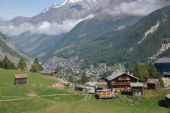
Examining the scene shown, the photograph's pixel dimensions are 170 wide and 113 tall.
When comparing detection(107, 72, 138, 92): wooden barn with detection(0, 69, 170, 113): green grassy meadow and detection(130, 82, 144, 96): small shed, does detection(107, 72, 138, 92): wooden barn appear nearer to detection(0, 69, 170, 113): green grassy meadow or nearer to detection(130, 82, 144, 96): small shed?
detection(130, 82, 144, 96): small shed

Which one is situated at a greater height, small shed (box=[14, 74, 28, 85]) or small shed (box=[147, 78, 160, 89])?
small shed (box=[14, 74, 28, 85])

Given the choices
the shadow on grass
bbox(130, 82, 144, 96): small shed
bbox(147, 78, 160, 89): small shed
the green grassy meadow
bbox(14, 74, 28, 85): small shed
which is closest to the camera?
the green grassy meadow

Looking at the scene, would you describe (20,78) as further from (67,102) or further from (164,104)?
(164,104)

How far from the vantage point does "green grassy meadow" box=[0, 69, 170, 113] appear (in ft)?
459

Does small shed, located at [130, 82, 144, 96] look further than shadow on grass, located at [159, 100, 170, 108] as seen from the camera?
Yes

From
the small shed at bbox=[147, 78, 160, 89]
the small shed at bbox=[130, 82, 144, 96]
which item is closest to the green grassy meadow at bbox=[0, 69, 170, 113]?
the small shed at bbox=[130, 82, 144, 96]

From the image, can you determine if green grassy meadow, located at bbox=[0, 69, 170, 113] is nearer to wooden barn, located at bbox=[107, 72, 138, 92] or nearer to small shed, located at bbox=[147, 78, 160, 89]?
small shed, located at bbox=[147, 78, 160, 89]

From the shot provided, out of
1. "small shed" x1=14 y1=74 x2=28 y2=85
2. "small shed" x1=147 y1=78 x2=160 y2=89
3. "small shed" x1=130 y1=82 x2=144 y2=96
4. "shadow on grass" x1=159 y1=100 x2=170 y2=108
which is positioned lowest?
"shadow on grass" x1=159 y1=100 x2=170 y2=108

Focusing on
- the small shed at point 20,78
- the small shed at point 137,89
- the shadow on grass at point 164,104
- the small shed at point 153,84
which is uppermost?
the small shed at point 20,78

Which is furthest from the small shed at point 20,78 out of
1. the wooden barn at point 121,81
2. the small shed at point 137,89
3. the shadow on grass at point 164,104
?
the shadow on grass at point 164,104

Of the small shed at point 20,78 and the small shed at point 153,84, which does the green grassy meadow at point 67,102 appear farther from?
the small shed at point 153,84

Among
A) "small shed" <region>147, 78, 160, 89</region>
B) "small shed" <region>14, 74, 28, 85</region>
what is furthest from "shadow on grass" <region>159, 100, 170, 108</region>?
"small shed" <region>14, 74, 28, 85</region>

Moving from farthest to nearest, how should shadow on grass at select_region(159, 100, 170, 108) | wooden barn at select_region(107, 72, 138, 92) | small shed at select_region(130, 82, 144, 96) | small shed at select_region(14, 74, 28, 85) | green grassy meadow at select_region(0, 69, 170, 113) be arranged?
wooden barn at select_region(107, 72, 138, 92), small shed at select_region(14, 74, 28, 85), small shed at select_region(130, 82, 144, 96), shadow on grass at select_region(159, 100, 170, 108), green grassy meadow at select_region(0, 69, 170, 113)

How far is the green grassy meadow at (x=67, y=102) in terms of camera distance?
140m
